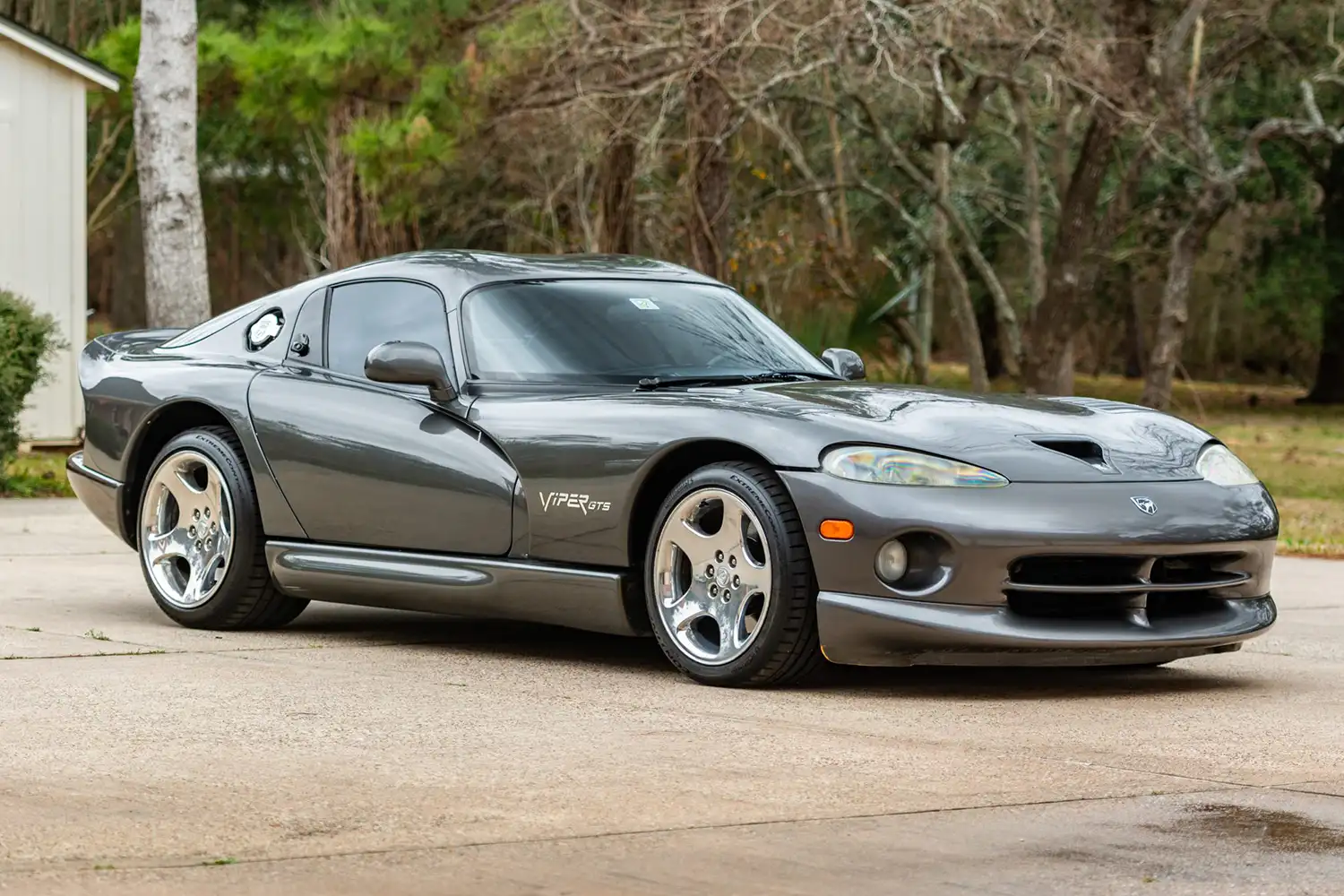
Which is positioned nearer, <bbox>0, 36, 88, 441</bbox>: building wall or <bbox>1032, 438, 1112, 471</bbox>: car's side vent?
<bbox>1032, 438, 1112, 471</bbox>: car's side vent

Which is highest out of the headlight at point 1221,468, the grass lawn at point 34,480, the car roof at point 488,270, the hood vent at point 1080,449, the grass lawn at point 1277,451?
the car roof at point 488,270

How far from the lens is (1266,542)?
6.86m

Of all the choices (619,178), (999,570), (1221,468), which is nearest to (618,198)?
(619,178)

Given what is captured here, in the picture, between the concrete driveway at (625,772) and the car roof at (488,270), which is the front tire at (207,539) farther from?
the car roof at (488,270)

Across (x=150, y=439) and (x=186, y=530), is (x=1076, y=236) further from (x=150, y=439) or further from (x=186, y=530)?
(x=186, y=530)

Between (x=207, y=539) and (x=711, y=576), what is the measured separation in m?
2.38

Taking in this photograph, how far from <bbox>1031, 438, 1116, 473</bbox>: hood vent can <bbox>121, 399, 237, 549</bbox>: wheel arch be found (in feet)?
10.8

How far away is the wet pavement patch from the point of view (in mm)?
4473

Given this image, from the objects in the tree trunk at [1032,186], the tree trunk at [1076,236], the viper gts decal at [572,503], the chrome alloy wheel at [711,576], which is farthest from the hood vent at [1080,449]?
the tree trunk at [1032,186]

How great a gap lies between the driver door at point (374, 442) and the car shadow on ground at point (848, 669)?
1.64 ft

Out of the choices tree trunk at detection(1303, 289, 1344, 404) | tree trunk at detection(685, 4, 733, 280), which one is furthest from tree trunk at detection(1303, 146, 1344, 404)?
tree trunk at detection(685, 4, 733, 280)

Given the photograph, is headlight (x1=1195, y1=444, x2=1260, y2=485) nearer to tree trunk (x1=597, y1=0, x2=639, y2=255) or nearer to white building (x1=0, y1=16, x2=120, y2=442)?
tree trunk (x1=597, y1=0, x2=639, y2=255)

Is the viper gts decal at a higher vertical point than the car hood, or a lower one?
lower

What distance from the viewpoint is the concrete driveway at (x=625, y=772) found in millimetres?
4188
